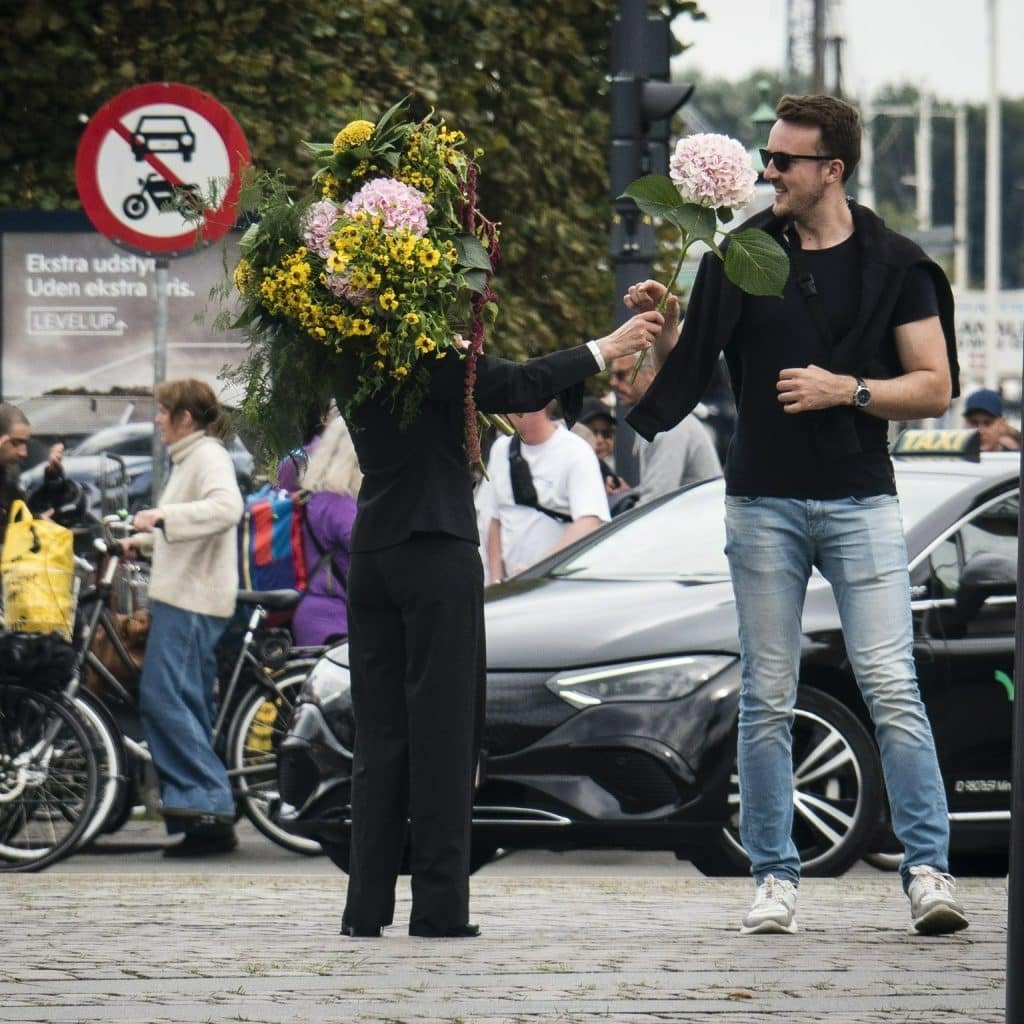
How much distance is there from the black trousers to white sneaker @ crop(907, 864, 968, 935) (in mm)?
1064

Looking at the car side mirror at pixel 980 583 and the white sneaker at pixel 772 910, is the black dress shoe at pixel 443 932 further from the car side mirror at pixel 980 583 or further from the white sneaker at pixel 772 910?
the car side mirror at pixel 980 583

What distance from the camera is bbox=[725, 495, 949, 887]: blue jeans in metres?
6.36

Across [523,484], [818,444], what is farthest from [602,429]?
[818,444]

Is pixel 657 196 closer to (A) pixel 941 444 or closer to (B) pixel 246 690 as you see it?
(A) pixel 941 444

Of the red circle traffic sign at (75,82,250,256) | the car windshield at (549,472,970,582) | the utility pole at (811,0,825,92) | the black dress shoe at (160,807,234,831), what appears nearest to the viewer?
the car windshield at (549,472,970,582)

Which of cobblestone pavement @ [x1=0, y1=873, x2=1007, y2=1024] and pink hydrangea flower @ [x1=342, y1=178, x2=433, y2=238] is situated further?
pink hydrangea flower @ [x1=342, y1=178, x2=433, y2=238]

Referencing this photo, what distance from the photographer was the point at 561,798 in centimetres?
812

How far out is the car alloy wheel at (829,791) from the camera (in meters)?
8.39

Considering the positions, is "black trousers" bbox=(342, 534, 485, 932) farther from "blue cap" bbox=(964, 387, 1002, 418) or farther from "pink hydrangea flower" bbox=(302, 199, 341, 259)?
"blue cap" bbox=(964, 387, 1002, 418)

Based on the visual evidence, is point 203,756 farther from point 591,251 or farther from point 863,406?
point 591,251

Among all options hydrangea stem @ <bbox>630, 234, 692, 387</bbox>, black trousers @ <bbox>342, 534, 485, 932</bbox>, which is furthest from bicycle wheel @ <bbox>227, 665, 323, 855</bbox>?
hydrangea stem @ <bbox>630, 234, 692, 387</bbox>

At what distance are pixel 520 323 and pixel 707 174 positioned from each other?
1199cm

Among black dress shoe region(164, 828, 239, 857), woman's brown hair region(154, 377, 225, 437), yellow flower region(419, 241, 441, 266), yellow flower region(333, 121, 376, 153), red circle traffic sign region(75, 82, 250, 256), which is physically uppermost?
red circle traffic sign region(75, 82, 250, 256)

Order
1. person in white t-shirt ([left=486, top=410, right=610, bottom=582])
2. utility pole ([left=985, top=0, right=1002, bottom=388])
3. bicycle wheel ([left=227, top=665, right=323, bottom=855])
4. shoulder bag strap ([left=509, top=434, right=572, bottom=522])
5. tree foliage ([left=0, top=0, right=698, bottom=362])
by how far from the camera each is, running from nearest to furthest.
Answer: bicycle wheel ([left=227, top=665, right=323, bottom=855]) → person in white t-shirt ([left=486, top=410, right=610, bottom=582]) → shoulder bag strap ([left=509, top=434, right=572, bottom=522]) → tree foliage ([left=0, top=0, right=698, bottom=362]) → utility pole ([left=985, top=0, right=1002, bottom=388])
